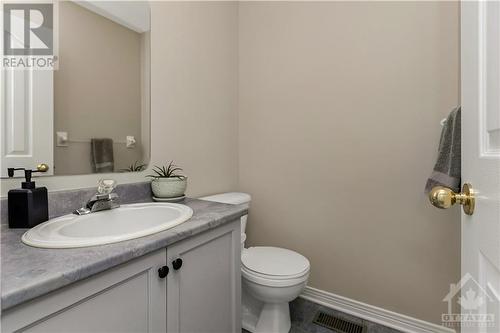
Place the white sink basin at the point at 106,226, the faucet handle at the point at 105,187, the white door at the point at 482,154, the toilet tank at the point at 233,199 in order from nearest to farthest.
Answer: the white door at the point at 482,154 < the white sink basin at the point at 106,226 < the faucet handle at the point at 105,187 < the toilet tank at the point at 233,199

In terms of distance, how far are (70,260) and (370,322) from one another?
1649 millimetres

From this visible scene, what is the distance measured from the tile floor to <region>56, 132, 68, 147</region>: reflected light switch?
1.41 meters

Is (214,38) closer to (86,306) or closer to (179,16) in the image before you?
(179,16)

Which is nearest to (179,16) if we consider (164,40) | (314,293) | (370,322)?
(164,40)

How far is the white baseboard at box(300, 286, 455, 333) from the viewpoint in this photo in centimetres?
139

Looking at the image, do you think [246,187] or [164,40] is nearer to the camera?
[164,40]

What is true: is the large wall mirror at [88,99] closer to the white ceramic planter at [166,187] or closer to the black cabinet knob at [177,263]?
the white ceramic planter at [166,187]

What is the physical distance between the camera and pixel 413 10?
4.51ft

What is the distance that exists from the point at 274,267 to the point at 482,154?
1105 mm

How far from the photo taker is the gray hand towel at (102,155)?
3.73ft

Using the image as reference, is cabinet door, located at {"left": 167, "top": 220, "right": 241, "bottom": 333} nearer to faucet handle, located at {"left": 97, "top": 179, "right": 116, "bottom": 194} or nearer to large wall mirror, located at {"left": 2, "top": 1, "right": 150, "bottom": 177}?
faucet handle, located at {"left": 97, "top": 179, "right": 116, "bottom": 194}

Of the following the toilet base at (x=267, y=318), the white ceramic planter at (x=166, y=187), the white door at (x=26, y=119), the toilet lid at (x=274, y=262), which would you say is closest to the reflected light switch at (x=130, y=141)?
the white ceramic planter at (x=166, y=187)

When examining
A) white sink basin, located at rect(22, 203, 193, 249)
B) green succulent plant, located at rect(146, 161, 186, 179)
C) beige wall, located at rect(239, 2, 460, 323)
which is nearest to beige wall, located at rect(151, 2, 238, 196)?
green succulent plant, located at rect(146, 161, 186, 179)

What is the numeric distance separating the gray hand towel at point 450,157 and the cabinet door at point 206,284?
0.92m
